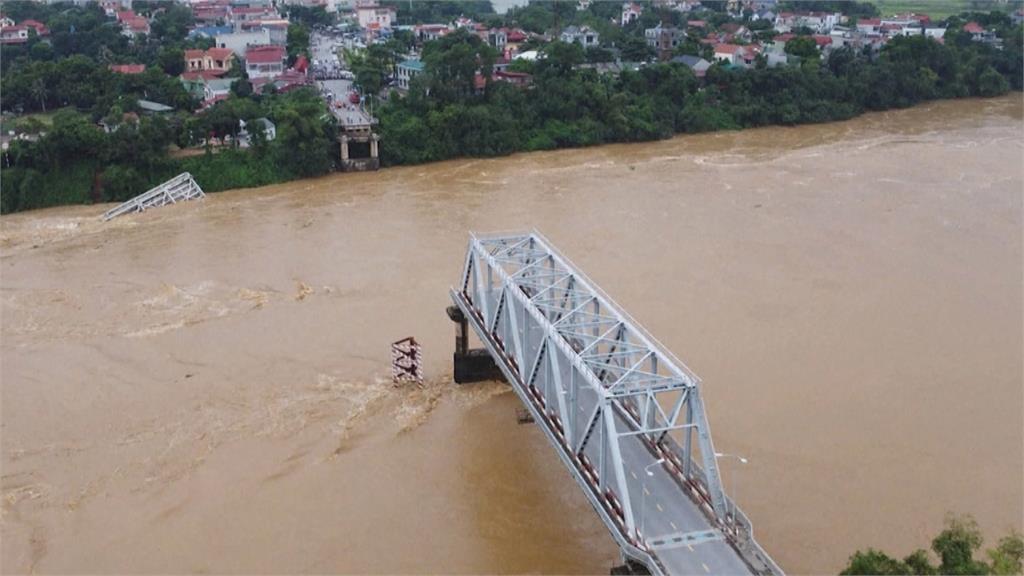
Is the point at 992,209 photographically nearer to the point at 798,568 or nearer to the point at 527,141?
the point at 527,141

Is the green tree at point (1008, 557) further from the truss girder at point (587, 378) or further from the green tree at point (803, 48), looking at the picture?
the green tree at point (803, 48)

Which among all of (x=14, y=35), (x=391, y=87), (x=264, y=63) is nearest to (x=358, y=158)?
(x=391, y=87)

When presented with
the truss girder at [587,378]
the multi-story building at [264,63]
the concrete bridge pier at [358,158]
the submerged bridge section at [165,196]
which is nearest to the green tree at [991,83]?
the concrete bridge pier at [358,158]

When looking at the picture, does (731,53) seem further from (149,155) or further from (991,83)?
(149,155)

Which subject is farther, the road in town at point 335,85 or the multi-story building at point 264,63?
the multi-story building at point 264,63

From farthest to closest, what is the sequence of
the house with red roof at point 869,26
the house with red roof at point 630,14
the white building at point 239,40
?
the house with red roof at point 630,14, the house with red roof at point 869,26, the white building at point 239,40

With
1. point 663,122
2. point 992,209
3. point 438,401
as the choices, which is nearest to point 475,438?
point 438,401

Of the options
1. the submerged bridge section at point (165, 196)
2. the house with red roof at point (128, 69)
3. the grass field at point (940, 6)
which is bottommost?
the submerged bridge section at point (165, 196)

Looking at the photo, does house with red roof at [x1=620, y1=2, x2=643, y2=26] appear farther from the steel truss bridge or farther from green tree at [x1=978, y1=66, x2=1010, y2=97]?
the steel truss bridge
